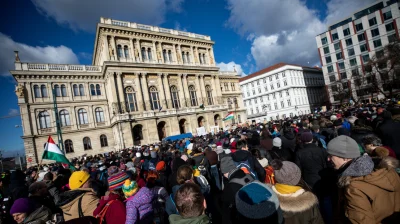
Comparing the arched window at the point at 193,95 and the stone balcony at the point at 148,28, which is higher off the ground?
the stone balcony at the point at 148,28

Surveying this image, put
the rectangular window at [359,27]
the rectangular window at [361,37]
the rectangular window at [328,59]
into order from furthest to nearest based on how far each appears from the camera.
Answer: the rectangular window at [328,59]
the rectangular window at [359,27]
the rectangular window at [361,37]

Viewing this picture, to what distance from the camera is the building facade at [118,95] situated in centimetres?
2538

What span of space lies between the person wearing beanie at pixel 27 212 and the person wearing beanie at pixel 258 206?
9.09 feet

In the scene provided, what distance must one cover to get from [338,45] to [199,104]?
4285cm

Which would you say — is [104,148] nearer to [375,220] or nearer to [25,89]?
[25,89]

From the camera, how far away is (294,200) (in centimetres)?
207

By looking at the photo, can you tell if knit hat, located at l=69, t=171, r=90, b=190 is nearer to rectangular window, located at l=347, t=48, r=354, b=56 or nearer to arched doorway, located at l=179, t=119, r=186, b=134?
arched doorway, located at l=179, t=119, r=186, b=134

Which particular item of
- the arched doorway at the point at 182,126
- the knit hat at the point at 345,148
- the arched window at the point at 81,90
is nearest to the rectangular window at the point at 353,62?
the arched doorway at the point at 182,126

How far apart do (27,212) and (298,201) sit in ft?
11.9

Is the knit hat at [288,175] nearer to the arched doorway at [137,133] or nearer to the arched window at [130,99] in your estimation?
the arched doorway at [137,133]

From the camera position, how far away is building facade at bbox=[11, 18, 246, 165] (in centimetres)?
2538

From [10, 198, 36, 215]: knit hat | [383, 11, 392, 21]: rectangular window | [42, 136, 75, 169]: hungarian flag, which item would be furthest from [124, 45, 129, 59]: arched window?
[383, 11, 392, 21]: rectangular window

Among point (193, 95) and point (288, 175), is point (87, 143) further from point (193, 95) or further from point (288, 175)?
point (288, 175)

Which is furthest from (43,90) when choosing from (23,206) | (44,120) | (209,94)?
(23,206)
